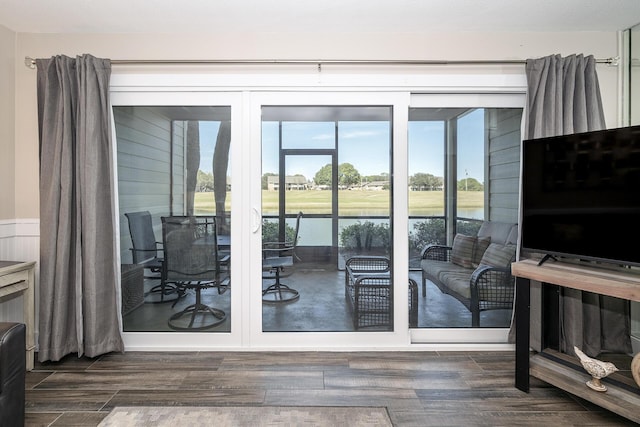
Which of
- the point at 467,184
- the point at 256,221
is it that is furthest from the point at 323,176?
the point at 467,184

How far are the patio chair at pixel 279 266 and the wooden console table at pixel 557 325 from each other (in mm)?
1565

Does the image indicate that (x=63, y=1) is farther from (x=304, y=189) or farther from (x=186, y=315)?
(x=186, y=315)

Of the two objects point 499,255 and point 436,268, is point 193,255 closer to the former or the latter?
point 436,268

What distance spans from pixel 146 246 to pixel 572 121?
3.32 m

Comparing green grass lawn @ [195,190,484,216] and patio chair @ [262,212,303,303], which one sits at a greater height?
green grass lawn @ [195,190,484,216]

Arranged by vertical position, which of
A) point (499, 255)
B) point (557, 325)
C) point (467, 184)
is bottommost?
point (557, 325)

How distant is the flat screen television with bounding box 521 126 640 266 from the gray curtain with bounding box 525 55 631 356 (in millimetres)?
435

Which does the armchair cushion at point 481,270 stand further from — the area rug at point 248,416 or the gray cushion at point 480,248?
the area rug at point 248,416

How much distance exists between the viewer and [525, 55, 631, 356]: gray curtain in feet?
8.50

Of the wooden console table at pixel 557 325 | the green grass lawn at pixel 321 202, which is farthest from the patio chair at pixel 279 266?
the wooden console table at pixel 557 325

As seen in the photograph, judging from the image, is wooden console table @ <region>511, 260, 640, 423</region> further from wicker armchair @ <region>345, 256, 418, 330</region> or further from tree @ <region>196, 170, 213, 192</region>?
tree @ <region>196, 170, 213, 192</region>

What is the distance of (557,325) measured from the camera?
2400 mm

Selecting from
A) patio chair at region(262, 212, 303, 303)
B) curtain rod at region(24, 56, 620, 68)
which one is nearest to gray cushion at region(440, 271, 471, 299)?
patio chair at region(262, 212, 303, 303)

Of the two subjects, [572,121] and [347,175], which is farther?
[347,175]
